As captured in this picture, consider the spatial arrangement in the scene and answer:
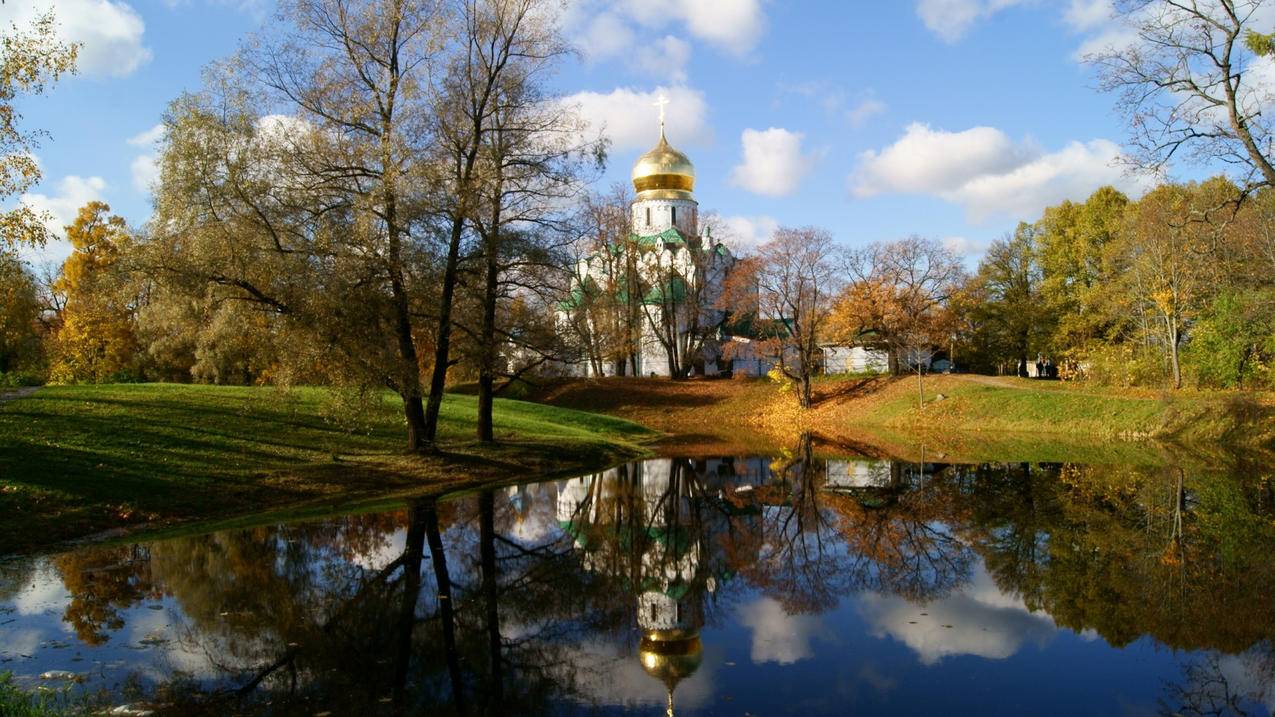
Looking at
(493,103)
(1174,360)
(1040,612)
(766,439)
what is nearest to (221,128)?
(493,103)

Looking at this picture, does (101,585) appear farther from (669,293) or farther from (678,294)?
(678,294)

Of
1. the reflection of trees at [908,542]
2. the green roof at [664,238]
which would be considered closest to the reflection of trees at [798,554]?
the reflection of trees at [908,542]

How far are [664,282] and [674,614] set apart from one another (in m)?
40.4

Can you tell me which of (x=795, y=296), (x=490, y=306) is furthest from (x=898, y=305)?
(x=490, y=306)

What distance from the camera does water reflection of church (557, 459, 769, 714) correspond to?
8102 millimetres

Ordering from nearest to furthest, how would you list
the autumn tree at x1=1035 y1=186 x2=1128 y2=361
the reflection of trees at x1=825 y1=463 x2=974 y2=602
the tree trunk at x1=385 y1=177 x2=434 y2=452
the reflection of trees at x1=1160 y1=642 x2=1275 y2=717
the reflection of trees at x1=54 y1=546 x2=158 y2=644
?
the reflection of trees at x1=1160 y1=642 x2=1275 y2=717 < the reflection of trees at x1=54 y1=546 x2=158 y2=644 < the reflection of trees at x1=825 y1=463 x2=974 y2=602 < the tree trunk at x1=385 y1=177 x2=434 y2=452 < the autumn tree at x1=1035 y1=186 x2=1128 y2=361

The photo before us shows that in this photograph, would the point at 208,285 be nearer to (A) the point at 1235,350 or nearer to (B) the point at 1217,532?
(B) the point at 1217,532

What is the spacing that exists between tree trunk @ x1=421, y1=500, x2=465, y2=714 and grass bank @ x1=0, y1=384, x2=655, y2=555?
3.00 metres

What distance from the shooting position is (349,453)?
734 inches

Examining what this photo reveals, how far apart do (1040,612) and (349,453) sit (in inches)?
569

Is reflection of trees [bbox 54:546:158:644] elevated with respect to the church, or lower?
lower

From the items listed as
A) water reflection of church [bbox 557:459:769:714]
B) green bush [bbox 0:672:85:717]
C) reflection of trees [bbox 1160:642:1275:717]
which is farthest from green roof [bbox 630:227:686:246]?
green bush [bbox 0:672:85:717]

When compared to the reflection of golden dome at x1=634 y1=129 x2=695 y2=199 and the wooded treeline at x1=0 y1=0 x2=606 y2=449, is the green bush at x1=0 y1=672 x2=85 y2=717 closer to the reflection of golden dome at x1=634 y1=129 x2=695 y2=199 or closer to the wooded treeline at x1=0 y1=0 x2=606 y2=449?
the wooded treeline at x1=0 y1=0 x2=606 y2=449

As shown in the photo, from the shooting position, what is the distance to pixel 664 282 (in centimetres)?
4859
